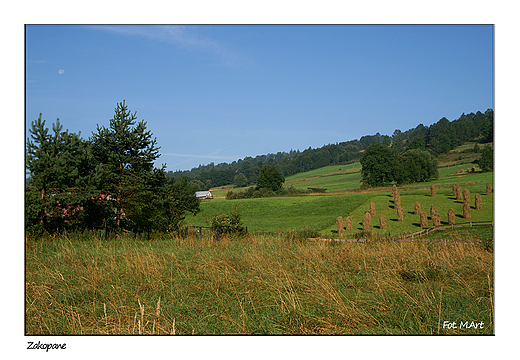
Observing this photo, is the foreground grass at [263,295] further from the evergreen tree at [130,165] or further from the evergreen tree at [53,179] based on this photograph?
the evergreen tree at [130,165]

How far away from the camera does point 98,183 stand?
9.98 m

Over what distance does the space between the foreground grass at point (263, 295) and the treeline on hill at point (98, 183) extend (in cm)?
208

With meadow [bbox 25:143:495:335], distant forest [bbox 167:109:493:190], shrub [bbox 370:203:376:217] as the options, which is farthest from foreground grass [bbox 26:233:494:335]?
shrub [bbox 370:203:376:217]

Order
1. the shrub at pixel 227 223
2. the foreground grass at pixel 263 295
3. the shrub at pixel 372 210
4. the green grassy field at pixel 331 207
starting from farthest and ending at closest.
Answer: the shrub at pixel 372 210, the green grassy field at pixel 331 207, the shrub at pixel 227 223, the foreground grass at pixel 263 295

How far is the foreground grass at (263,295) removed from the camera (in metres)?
2.87

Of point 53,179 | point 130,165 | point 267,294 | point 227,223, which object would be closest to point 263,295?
point 267,294

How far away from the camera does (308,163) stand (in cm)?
3472

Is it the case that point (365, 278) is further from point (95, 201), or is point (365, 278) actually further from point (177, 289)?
point (95, 201)

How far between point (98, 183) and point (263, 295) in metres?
8.40

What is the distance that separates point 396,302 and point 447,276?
4.93 feet

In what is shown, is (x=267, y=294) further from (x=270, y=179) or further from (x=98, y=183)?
(x=270, y=179)

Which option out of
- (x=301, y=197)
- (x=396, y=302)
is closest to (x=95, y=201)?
(x=396, y=302)

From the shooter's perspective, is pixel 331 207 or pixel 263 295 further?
pixel 331 207

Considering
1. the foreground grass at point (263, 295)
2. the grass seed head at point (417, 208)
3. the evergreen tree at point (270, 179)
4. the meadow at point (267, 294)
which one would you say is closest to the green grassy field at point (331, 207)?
the grass seed head at point (417, 208)
